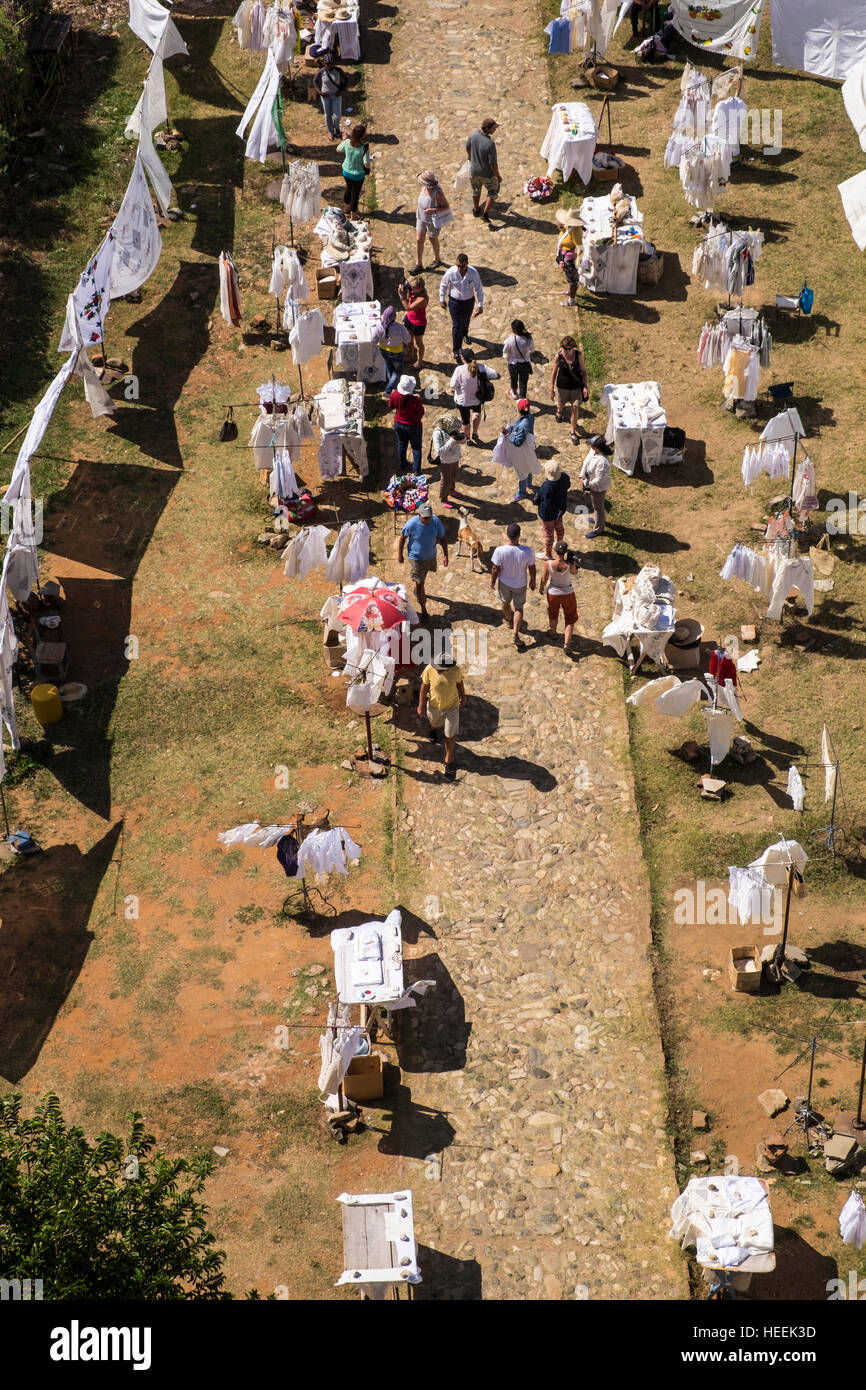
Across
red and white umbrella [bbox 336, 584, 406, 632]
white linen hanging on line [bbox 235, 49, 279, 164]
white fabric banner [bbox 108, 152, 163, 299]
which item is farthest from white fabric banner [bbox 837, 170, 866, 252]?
white fabric banner [bbox 108, 152, 163, 299]

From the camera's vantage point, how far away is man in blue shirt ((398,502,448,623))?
23.1 meters

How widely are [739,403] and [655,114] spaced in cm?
784

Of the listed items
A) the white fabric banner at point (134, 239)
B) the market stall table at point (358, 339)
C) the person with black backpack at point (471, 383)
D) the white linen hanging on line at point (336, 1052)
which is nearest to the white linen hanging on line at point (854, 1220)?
the white linen hanging on line at point (336, 1052)

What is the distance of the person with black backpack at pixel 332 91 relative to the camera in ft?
102

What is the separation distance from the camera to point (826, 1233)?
18344mm

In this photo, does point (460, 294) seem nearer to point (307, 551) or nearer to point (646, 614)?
point (307, 551)

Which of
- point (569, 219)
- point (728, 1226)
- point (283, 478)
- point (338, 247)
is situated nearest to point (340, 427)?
point (283, 478)

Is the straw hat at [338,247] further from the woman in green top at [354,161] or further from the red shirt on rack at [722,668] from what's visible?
the red shirt on rack at [722,668]

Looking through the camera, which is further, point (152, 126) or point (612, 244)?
point (152, 126)

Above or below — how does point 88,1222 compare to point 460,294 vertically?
below

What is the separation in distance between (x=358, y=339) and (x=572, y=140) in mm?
5868

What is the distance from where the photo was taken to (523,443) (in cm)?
2470

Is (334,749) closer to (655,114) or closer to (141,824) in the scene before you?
(141,824)
